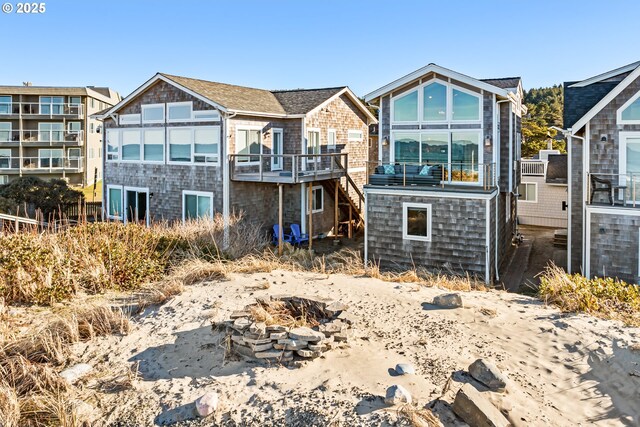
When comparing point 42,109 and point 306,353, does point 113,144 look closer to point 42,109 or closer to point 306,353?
point 306,353

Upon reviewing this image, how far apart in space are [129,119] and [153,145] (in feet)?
6.80

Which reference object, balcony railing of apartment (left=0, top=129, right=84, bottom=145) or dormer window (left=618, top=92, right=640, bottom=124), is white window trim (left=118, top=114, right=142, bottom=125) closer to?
dormer window (left=618, top=92, right=640, bottom=124)

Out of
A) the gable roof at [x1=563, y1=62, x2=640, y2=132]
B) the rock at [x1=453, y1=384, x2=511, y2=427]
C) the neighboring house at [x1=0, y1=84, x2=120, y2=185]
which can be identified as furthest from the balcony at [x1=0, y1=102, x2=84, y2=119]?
the rock at [x1=453, y1=384, x2=511, y2=427]

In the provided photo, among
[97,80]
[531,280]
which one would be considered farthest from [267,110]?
[97,80]

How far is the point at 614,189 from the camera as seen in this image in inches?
600

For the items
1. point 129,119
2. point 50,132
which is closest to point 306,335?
point 129,119

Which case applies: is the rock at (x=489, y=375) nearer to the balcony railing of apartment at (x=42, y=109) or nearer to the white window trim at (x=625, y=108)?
the white window trim at (x=625, y=108)

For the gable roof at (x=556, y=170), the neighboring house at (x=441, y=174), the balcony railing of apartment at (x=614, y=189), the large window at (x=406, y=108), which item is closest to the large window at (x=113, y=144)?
the neighboring house at (x=441, y=174)

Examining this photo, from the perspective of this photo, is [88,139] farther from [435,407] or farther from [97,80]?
[435,407]

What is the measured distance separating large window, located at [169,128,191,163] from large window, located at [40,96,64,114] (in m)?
25.6

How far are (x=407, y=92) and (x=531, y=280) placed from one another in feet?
27.5

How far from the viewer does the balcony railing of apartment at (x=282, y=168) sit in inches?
756

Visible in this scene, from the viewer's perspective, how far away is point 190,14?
23016 millimetres

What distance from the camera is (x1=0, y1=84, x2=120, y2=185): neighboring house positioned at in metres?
40.0
